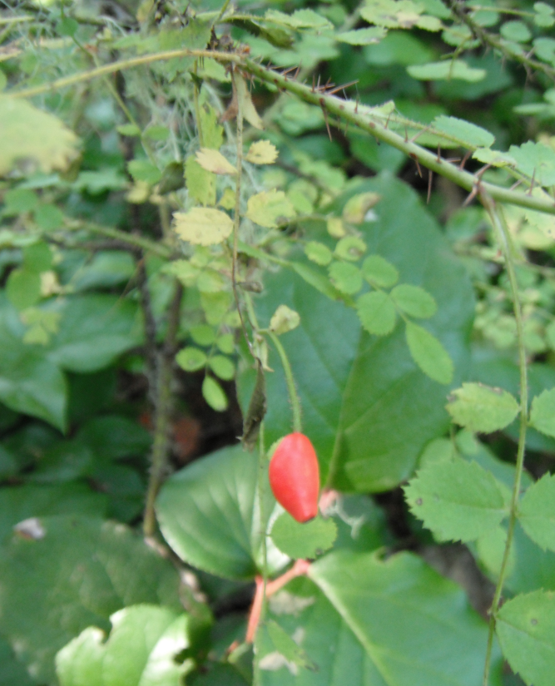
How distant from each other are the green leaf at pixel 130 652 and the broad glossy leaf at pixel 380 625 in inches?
5.6

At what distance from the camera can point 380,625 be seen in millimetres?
730

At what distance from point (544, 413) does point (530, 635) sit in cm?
21

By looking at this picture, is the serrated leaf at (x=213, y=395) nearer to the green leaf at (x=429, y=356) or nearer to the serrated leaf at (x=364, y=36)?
the green leaf at (x=429, y=356)

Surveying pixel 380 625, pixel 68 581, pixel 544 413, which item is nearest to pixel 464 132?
pixel 544 413

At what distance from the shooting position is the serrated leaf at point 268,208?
1.67 ft

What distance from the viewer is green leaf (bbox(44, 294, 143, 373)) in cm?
117

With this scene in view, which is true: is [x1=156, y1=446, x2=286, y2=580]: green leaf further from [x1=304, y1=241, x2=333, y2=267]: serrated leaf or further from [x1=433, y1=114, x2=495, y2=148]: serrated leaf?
[x1=433, y1=114, x2=495, y2=148]: serrated leaf

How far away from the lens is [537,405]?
540 mm

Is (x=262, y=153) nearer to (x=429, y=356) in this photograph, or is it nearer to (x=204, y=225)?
(x=204, y=225)

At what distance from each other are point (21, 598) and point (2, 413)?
1.93ft

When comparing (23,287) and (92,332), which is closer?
(23,287)

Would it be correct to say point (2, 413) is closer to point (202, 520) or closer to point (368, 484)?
point (202, 520)

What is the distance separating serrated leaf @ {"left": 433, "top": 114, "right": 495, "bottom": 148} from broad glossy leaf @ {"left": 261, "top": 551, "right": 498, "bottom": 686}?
588 mm

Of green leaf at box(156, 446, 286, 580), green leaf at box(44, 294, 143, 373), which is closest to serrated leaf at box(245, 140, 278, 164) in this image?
green leaf at box(156, 446, 286, 580)
